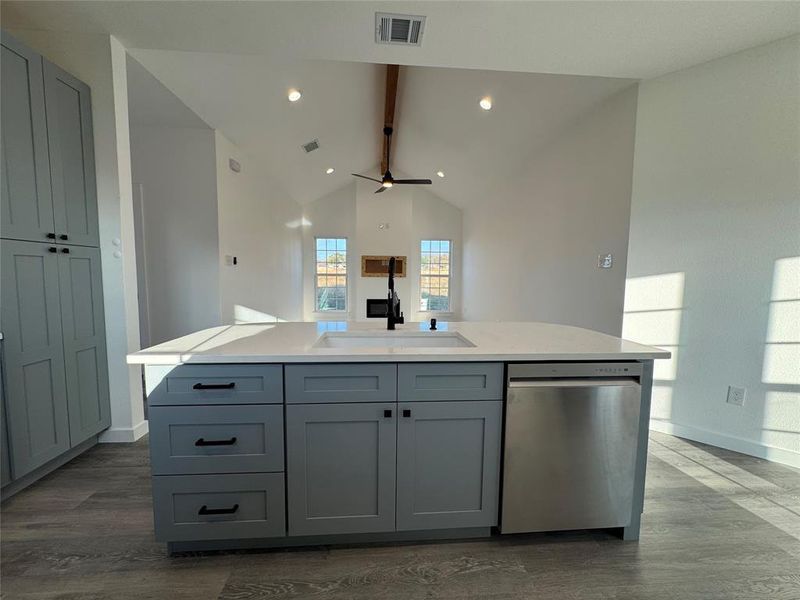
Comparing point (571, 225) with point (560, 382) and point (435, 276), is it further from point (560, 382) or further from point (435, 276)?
point (435, 276)

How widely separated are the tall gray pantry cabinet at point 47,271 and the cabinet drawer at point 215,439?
1116 millimetres

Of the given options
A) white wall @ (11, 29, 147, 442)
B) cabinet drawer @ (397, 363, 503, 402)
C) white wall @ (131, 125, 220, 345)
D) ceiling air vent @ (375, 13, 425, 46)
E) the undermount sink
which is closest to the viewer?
cabinet drawer @ (397, 363, 503, 402)

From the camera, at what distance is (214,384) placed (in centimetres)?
142

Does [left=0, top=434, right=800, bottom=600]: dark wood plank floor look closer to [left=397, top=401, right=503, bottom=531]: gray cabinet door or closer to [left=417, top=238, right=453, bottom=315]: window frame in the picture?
[left=397, top=401, right=503, bottom=531]: gray cabinet door

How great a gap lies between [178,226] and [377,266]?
16.2 feet

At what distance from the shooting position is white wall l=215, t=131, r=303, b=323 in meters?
4.13

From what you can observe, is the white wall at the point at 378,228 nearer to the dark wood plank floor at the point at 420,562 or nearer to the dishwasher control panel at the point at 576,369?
the dark wood plank floor at the point at 420,562

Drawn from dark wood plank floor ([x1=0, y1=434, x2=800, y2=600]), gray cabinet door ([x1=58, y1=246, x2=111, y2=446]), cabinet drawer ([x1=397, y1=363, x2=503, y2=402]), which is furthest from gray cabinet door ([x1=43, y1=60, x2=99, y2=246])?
cabinet drawer ([x1=397, y1=363, x2=503, y2=402])

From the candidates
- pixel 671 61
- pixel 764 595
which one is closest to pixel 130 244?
pixel 764 595

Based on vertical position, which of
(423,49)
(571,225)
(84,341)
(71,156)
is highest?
(423,49)

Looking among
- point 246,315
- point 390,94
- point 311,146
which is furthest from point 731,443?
point 311,146

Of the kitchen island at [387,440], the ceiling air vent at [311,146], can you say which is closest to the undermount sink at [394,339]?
the kitchen island at [387,440]

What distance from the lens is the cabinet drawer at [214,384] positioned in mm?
1410

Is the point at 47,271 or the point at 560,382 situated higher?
the point at 47,271
